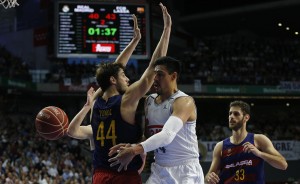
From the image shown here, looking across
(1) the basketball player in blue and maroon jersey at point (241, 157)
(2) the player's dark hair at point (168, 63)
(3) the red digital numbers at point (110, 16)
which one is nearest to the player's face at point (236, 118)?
(1) the basketball player in blue and maroon jersey at point (241, 157)

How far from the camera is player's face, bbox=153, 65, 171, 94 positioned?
5500mm

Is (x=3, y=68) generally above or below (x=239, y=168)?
above

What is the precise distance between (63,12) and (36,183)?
538 cm

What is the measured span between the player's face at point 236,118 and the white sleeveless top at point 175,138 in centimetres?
149

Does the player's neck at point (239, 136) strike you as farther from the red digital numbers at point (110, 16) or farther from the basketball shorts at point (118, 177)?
the red digital numbers at point (110, 16)

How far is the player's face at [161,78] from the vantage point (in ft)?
18.0

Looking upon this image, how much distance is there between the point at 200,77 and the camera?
89.9 feet

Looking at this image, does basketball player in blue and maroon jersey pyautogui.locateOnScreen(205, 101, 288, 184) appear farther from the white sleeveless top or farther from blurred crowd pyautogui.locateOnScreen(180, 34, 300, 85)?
blurred crowd pyautogui.locateOnScreen(180, 34, 300, 85)

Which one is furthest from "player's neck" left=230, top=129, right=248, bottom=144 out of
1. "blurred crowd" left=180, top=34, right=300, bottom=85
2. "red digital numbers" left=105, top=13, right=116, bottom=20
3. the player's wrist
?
"blurred crowd" left=180, top=34, right=300, bottom=85

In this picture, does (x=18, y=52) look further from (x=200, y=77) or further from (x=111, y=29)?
(x=111, y=29)

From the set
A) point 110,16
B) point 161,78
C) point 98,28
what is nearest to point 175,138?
point 161,78

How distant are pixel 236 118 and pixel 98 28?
10.7 meters

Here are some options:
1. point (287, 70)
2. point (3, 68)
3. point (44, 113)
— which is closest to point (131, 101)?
point (44, 113)

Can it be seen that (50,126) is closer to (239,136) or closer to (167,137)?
(167,137)
